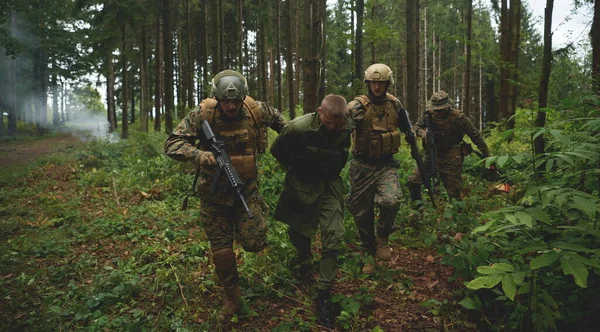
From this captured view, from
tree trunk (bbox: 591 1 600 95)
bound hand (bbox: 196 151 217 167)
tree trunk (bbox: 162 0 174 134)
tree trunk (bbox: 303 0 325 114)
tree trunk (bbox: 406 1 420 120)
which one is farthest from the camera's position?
tree trunk (bbox: 162 0 174 134)

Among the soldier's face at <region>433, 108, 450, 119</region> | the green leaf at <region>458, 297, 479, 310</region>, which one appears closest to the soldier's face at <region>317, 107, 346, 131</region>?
the green leaf at <region>458, 297, 479, 310</region>

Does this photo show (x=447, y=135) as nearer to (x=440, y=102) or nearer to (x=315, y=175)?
(x=440, y=102)

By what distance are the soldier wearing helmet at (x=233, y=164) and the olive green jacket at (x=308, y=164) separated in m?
0.34

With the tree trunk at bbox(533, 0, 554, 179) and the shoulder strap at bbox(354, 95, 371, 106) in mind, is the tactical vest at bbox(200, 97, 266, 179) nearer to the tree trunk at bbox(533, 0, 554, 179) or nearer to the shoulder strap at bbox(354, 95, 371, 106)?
the shoulder strap at bbox(354, 95, 371, 106)

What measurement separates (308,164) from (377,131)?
3.99 feet

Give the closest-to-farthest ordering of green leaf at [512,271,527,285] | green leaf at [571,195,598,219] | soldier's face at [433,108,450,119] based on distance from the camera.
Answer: green leaf at [571,195,598,219], green leaf at [512,271,527,285], soldier's face at [433,108,450,119]

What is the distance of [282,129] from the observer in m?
4.39

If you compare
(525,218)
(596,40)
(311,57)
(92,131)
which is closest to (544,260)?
(525,218)

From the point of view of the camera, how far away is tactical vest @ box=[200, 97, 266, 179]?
13.5ft

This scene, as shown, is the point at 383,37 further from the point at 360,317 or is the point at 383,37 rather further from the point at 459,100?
the point at 459,100

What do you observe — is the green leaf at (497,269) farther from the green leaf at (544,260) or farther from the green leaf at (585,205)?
the green leaf at (585,205)

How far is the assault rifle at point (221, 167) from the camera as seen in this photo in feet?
12.5

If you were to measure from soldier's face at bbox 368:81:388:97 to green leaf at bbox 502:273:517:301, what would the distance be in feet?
10.1

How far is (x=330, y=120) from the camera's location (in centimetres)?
401
